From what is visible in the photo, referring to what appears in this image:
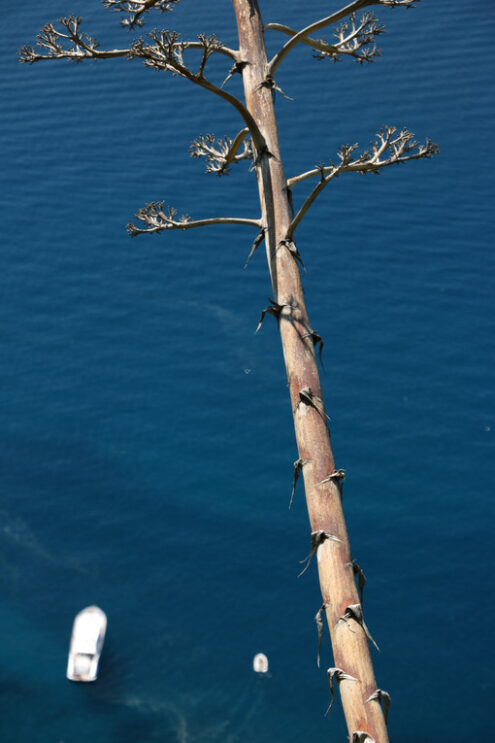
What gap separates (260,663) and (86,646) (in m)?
7.12

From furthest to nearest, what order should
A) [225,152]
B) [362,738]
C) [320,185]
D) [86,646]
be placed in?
[86,646], [225,152], [320,185], [362,738]

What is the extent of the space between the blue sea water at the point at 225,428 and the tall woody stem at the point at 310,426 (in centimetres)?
2746

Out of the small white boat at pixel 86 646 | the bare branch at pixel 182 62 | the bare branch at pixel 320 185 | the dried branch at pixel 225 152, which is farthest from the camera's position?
the small white boat at pixel 86 646

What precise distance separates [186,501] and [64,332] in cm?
1525

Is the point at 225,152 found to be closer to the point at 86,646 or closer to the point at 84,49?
the point at 84,49

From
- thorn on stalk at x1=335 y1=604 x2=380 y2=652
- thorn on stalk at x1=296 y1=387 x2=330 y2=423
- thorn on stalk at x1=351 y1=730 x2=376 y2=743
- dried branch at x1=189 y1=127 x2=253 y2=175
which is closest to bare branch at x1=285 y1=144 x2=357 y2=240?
dried branch at x1=189 y1=127 x2=253 y2=175

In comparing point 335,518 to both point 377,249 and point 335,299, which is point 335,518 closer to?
point 335,299

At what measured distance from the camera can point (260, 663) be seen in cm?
3547

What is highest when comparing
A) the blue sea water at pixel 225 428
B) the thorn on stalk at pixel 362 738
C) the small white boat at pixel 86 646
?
the blue sea water at pixel 225 428

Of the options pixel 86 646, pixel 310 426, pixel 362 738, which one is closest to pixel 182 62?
pixel 310 426

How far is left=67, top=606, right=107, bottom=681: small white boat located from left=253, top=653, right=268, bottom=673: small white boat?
644cm

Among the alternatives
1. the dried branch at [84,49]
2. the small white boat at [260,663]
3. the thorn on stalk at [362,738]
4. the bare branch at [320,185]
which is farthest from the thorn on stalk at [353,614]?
the small white boat at [260,663]

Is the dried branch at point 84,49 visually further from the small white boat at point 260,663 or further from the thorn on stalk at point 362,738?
the small white boat at point 260,663

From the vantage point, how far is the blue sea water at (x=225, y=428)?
35500 millimetres
